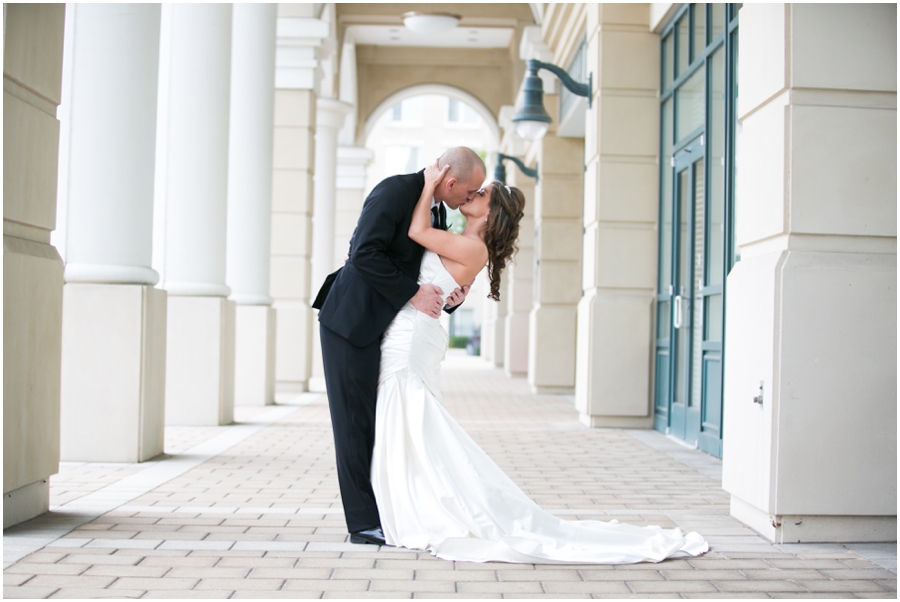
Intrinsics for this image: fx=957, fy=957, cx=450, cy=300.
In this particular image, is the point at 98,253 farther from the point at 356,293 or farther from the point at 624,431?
the point at 624,431

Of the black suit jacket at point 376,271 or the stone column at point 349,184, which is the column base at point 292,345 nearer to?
the stone column at point 349,184

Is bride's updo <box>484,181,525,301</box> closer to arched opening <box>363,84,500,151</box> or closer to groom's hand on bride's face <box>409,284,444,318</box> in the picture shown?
groom's hand on bride's face <box>409,284,444,318</box>

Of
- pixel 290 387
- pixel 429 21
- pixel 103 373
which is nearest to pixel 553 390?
pixel 290 387

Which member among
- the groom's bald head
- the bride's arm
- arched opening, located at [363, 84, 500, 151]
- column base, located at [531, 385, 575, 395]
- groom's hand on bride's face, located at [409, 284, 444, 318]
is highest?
arched opening, located at [363, 84, 500, 151]

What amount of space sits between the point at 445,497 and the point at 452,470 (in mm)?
116

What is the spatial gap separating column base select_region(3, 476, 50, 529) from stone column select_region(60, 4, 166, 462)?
1695 mm

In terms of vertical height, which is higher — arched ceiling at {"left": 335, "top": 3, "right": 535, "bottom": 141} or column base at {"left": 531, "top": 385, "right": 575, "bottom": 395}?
arched ceiling at {"left": 335, "top": 3, "right": 535, "bottom": 141}

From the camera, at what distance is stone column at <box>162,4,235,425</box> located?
841 cm

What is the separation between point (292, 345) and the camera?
13.0 m

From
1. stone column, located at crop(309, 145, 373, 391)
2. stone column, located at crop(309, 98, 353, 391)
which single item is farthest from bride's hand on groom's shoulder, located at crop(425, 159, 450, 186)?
stone column, located at crop(309, 145, 373, 391)

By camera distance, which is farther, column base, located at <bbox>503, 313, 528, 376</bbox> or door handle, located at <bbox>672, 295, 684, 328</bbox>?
column base, located at <bbox>503, 313, 528, 376</bbox>

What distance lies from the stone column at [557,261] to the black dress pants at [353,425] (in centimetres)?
968

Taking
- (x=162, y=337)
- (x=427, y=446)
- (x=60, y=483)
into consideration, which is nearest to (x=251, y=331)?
(x=162, y=337)

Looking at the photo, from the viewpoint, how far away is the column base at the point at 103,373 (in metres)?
6.17
